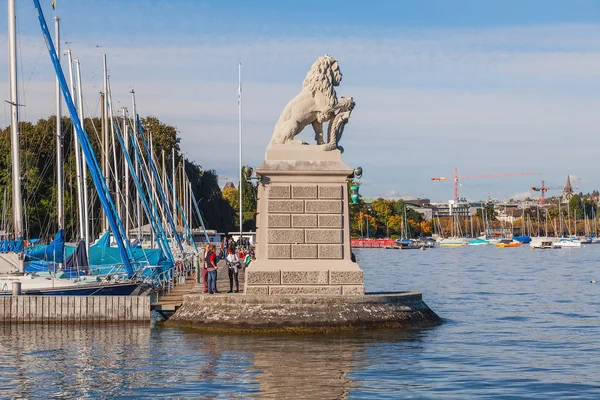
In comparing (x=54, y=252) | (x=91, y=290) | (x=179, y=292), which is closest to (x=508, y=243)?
(x=179, y=292)

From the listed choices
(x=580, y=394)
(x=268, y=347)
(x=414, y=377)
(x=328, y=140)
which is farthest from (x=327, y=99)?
(x=580, y=394)

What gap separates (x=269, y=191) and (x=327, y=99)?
320 centimetres

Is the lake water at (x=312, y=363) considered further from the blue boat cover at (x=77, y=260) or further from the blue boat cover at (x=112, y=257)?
the blue boat cover at (x=112, y=257)

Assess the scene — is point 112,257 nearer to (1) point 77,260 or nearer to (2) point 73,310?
(1) point 77,260

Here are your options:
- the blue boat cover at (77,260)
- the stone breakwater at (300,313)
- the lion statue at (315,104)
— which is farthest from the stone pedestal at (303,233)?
the blue boat cover at (77,260)

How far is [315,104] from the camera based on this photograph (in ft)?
95.2

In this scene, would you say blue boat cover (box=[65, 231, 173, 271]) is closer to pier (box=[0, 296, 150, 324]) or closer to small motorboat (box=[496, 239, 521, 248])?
pier (box=[0, 296, 150, 324])

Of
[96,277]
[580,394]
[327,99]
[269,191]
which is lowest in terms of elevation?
[580,394]

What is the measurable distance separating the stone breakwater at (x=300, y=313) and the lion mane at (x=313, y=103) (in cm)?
468

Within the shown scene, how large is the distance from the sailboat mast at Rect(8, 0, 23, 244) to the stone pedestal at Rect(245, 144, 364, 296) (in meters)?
10.3

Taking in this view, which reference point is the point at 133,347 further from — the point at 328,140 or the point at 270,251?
the point at 328,140

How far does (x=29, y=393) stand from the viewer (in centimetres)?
1875

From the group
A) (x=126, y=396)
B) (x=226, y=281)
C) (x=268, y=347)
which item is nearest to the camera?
(x=126, y=396)

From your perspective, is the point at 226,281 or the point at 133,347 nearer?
the point at 133,347
